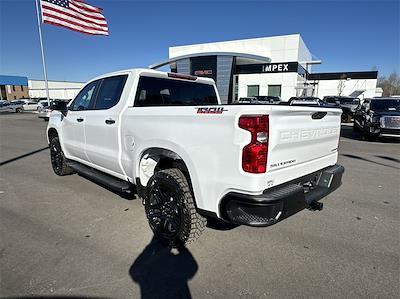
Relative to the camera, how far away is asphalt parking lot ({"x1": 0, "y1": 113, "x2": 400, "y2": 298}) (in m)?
2.47

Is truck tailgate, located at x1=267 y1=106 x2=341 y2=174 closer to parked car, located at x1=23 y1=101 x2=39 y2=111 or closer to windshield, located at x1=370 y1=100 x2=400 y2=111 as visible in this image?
windshield, located at x1=370 y1=100 x2=400 y2=111

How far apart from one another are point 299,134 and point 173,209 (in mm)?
1593

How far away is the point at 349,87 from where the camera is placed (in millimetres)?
41156

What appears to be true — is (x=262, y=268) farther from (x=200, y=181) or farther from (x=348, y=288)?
(x=200, y=181)

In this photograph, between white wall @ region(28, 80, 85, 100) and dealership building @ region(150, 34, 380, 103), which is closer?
dealership building @ region(150, 34, 380, 103)

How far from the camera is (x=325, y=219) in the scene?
3.84 meters

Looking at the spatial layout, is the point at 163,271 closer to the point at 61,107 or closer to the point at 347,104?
the point at 61,107

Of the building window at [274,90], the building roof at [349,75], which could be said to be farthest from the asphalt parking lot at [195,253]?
the building roof at [349,75]

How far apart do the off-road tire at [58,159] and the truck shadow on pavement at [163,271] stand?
3537 mm

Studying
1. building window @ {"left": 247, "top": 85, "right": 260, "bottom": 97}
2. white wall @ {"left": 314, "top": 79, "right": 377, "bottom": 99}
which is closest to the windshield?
building window @ {"left": 247, "top": 85, "right": 260, "bottom": 97}

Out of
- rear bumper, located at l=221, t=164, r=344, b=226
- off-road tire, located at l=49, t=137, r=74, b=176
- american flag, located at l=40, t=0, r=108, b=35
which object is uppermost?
american flag, located at l=40, t=0, r=108, b=35

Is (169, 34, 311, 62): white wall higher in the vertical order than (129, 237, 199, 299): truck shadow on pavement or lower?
higher

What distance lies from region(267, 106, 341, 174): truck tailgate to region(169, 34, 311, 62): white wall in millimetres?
34378

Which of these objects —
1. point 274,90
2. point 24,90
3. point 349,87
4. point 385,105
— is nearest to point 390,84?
point 349,87
